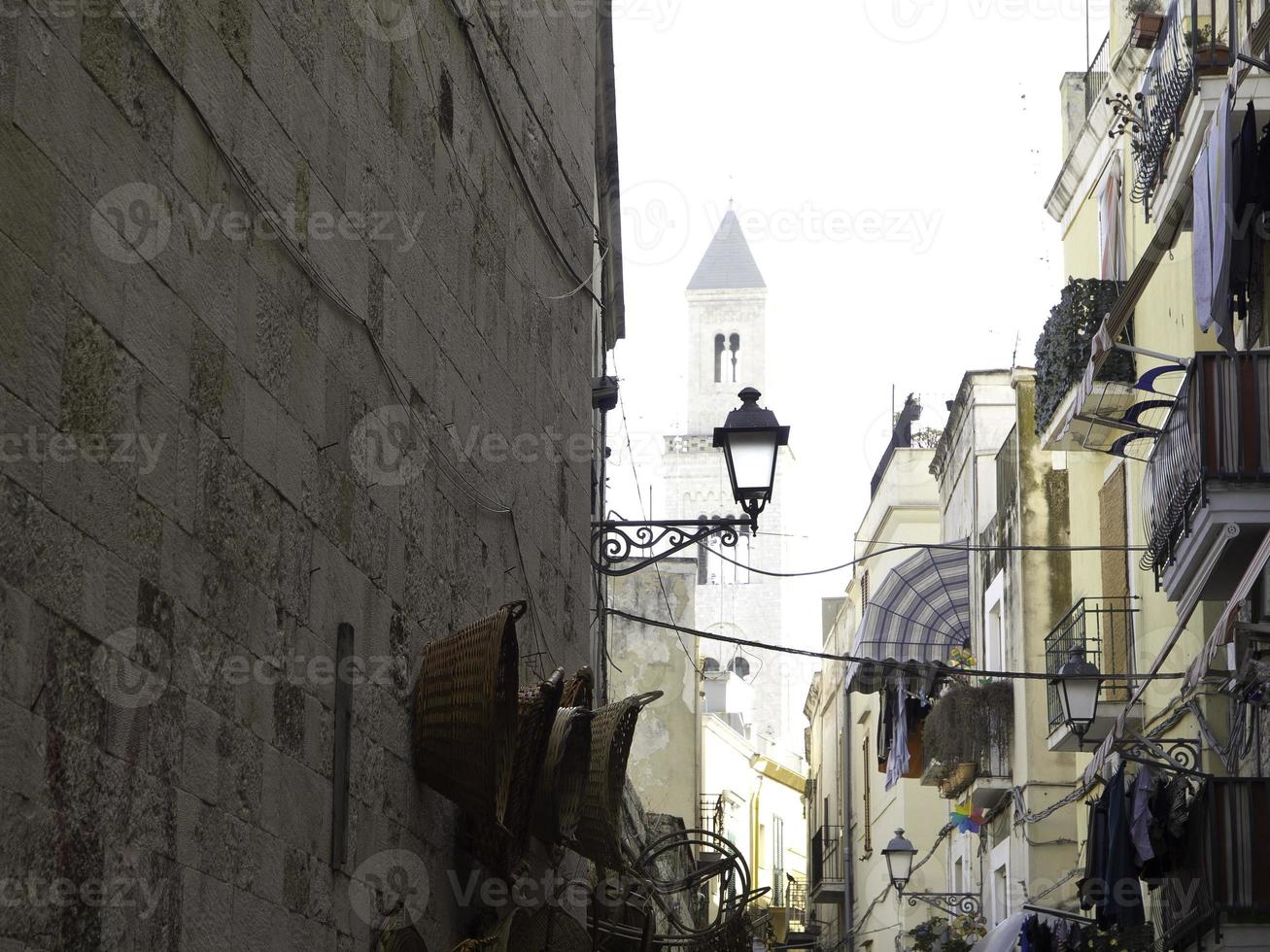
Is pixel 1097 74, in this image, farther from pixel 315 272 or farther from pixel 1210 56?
pixel 315 272

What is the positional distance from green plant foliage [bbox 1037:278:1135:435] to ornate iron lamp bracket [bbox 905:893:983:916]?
29.1ft

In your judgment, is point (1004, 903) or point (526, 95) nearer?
point (526, 95)

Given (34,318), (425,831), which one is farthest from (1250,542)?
(34,318)

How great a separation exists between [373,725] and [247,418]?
170 centimetres

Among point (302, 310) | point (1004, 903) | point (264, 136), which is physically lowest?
point (1004, 903)

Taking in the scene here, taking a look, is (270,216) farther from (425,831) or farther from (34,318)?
(425,831)

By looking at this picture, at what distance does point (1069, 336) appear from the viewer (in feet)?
60.3

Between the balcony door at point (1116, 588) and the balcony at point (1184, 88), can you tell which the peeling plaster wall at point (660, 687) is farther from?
the balcony at point (1184, 88)

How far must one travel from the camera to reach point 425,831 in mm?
7516

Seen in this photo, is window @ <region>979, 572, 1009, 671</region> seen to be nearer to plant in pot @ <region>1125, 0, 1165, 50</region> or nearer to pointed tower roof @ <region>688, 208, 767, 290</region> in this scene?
plant in pot @ <region>1125, 0, 1165, 50</region>

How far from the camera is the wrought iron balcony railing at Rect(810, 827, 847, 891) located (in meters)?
40.2
